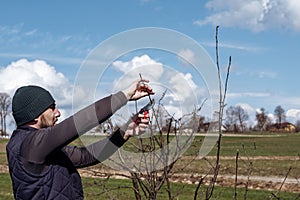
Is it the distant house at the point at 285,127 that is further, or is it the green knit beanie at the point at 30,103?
the distant house at the point at 285,127

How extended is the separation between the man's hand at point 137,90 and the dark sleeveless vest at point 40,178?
1.42ft

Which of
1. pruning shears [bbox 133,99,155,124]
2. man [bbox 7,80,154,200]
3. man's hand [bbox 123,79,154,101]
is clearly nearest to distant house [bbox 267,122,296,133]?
man [bbox 7,80,154,200]

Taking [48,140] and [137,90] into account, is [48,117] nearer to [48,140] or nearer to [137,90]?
[48,140]

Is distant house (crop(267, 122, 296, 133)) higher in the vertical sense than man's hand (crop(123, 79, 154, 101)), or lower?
higher

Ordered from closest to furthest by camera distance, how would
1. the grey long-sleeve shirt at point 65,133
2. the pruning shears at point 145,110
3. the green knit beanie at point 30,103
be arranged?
1. the grey long-sleeve shirt at point 65,133
2. the pruning shears at point 145,110
3. the green knit beanie at point 30,103

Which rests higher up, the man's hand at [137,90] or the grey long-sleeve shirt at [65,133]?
the man's hand at [137,90]

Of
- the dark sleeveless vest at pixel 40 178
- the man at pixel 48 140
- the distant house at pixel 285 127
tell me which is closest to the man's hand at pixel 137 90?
the man at pixel 48 140

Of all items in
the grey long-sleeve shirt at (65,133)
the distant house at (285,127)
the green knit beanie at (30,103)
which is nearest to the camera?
the grey long-sleeve shirt at (65,133)

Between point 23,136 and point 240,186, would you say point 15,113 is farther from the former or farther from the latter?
point 240,186

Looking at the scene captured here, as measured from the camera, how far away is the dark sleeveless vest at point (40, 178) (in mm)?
2078

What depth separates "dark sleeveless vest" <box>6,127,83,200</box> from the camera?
6.82 feet

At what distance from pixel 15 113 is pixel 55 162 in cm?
27

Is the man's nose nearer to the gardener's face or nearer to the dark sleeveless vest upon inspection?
the gardener's face

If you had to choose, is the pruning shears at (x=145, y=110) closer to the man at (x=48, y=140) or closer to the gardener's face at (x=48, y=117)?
the man at (x=48, y=140)
